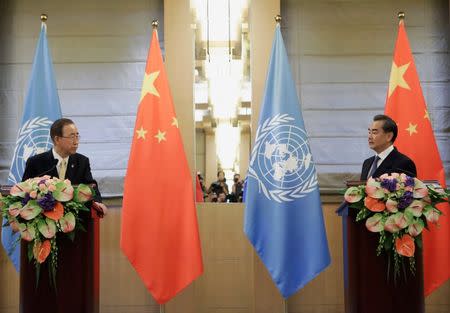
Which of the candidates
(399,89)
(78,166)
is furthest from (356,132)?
(78,166)

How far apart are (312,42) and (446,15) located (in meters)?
1.21

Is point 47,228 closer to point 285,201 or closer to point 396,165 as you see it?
point 285,201

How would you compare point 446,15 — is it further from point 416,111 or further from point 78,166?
point 78,166

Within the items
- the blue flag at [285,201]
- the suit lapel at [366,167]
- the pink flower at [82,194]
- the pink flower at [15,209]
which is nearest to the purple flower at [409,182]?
the suit lapel at [366,167]

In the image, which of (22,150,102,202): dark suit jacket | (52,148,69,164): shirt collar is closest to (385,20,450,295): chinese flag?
(22,150,102,202): dark suit jacket

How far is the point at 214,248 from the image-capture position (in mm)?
5258

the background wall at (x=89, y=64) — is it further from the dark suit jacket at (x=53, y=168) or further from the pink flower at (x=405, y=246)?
the pink flower at (x=405, y=246)

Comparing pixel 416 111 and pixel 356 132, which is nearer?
pixel 416 111

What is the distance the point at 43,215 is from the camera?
11.4ft

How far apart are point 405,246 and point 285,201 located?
120 cm

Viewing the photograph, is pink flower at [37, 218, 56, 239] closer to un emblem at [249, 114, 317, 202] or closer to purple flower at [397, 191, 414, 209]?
un emblem at [249, 114, 317, 202]

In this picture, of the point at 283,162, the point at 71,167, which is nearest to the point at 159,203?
the point at 71,167

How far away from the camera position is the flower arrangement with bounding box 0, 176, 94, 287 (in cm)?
343

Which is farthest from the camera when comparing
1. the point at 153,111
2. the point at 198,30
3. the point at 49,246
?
the point at 198,30
